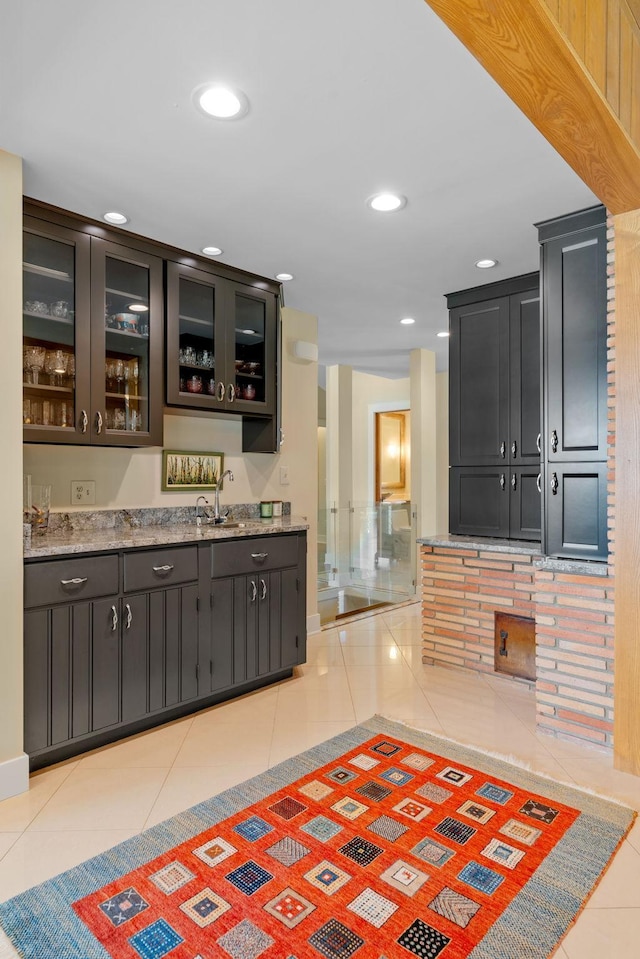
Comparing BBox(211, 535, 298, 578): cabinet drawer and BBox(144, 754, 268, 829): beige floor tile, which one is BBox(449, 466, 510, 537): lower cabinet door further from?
BBox(144, 754, 268, 829): beige floor tile

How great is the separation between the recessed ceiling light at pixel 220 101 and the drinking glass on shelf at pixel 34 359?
4.35 feet

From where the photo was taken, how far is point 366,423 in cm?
780

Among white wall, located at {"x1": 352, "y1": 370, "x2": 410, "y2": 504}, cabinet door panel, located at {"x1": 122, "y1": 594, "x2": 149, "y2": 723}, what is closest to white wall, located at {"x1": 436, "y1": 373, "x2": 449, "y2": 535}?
white wall, located at {"x1": 352, "y1": 370, "x2": 410, "y2": 504}

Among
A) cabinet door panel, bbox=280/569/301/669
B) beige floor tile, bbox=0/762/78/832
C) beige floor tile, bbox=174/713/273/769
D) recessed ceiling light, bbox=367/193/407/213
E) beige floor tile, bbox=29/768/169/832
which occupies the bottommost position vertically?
beige floor tile, bbox=0/762/78/832

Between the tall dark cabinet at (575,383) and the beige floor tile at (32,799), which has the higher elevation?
the tall dark cabinet at (575,383)

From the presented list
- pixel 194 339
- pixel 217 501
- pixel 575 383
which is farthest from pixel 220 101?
pixel 217 501

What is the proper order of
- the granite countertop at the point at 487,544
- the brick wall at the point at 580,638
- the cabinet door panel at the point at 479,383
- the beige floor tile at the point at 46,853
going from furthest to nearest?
1. the cabinet door panel at the point at 479,383
2. the granite countertop at the point at 487,544
3. the brick wall at the point at 580,638
4. the beige floor tile at the point at 46,853

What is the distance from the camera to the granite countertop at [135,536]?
2.46m

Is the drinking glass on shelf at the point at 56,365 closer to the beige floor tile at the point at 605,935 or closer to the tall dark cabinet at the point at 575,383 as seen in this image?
the tall dark cabinet at the point at 575,383

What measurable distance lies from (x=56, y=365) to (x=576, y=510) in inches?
104

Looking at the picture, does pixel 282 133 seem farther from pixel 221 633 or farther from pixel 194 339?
pixel 221 633

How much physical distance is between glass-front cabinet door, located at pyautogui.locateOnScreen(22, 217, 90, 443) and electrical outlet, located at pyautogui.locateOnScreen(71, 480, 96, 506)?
39 centimetres

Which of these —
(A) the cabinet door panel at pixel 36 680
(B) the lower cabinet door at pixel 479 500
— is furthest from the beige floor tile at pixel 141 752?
(B) the lower cabinet door at pixel 479 500

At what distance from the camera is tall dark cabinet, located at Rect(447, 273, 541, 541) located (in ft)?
11.9
